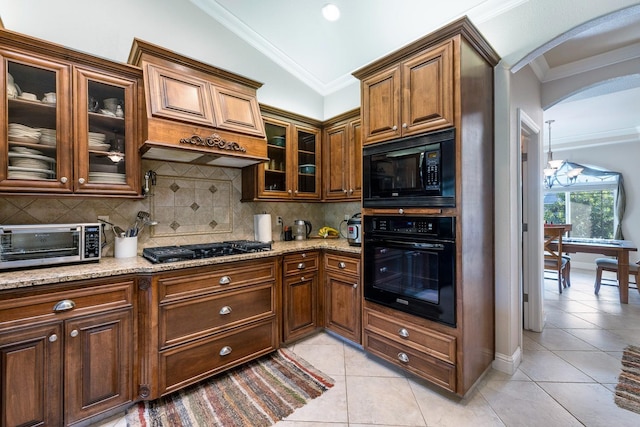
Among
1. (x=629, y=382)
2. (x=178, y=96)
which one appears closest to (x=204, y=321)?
(x=178, y=96)

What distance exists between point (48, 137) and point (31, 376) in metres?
1.43

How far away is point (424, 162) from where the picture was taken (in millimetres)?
1926

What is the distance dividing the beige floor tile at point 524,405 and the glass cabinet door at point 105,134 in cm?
300

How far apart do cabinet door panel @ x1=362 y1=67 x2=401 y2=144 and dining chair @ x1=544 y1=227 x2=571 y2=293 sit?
13.0 ft

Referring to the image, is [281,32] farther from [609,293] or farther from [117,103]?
[609,293]

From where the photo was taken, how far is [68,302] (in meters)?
1.55

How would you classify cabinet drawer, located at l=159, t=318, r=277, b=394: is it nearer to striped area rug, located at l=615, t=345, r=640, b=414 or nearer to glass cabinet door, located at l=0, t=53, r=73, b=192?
glass cabinet door, located at l=0, t=53, r=73, b=192

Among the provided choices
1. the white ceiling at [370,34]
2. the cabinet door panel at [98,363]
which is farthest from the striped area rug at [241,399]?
the white ceiling at [370,34]

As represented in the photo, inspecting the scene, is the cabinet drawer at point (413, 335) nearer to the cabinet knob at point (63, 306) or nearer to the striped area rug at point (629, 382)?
the striped area rug at point (629, 382)

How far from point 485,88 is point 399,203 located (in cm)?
112

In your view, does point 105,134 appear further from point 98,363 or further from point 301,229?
point 301,229

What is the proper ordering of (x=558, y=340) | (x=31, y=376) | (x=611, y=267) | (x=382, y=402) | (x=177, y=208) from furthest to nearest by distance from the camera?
(x=611, y=267) → (x=558, y=340) → (x=177, y=208) → (x=382, y=402) → (x=31, y=376)

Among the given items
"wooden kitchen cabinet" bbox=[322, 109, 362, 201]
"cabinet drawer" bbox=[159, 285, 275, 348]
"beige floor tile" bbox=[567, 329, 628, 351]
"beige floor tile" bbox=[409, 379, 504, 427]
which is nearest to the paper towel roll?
"cabinet drawer" bbox=[159, 285, 275, 348]

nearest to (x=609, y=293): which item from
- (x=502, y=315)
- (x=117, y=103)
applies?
(x=502, y=315)
